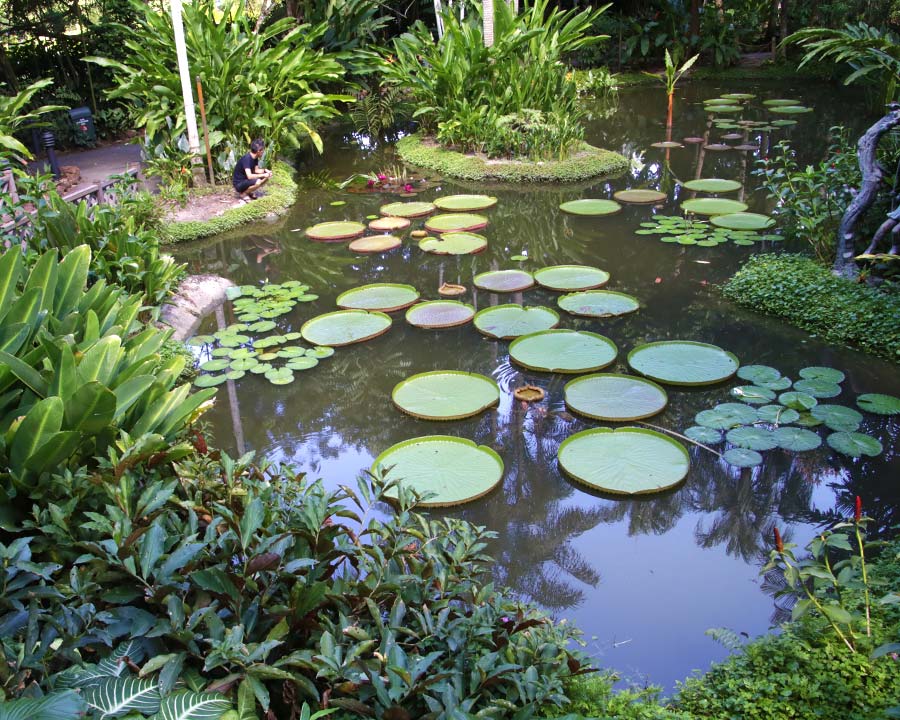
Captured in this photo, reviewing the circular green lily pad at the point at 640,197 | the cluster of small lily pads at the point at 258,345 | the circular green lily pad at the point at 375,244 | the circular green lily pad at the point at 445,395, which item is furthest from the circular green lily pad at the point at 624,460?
the circular green lily pad at the point at 640,197

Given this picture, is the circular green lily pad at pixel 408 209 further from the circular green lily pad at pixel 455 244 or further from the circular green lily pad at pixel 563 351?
the circular green lily pad at pixel 563 351

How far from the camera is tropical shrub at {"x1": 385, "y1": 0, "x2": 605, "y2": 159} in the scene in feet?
30.6

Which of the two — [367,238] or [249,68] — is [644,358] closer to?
[367,238]

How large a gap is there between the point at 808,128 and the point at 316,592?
11549 mm

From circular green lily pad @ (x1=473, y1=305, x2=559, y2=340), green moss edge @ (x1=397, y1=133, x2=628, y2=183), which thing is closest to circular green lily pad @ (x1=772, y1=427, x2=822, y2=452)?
circular green lily pad @ (x1=473, y1=305, x2=559, y2=340)

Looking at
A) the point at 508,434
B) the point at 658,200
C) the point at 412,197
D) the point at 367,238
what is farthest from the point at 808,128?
the point at 508,434

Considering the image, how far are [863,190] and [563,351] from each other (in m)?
2.56

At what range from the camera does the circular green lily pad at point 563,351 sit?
186 inches

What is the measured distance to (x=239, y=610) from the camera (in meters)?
1.91

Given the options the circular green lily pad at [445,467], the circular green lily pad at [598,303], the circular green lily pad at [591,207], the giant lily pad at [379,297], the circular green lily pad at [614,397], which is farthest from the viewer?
the circular green lily pad at [591,207]

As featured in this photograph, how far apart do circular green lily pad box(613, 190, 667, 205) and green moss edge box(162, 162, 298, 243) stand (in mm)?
3939

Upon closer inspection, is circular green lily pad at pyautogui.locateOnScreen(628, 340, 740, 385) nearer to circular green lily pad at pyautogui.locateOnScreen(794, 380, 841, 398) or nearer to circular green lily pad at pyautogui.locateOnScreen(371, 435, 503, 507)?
circular green lily pad at pyautogui.locateOnScreen(794, 380, 841, 398)

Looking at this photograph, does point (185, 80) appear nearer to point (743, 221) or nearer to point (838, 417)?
point (743, 221)

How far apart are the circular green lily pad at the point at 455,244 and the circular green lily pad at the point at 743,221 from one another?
2.39 metres
